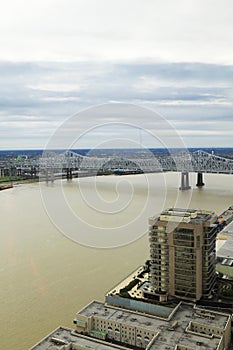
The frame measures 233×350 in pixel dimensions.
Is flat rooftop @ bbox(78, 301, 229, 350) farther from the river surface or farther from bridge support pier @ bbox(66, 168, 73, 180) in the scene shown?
bridge support pier @ bbox(66, 168, 73, 180)

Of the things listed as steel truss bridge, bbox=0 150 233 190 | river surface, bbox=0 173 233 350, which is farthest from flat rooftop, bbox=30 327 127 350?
steel truss bridge, bbox=0 150 233 190

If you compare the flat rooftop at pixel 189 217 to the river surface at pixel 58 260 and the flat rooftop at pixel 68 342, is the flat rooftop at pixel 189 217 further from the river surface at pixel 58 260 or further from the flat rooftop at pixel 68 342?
the flat rooftop at pixel 68 342

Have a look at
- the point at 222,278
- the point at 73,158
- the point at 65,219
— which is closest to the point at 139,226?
the point at 65,219

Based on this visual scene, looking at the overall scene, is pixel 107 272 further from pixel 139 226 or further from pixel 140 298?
pixel 139 226

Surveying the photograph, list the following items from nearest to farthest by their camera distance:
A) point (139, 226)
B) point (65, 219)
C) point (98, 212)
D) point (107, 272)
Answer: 1. point (107, 272)
2. point (65, 219)
3. point (139, 226)
4. point (98, 212)

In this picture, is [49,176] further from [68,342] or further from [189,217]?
[68,342]

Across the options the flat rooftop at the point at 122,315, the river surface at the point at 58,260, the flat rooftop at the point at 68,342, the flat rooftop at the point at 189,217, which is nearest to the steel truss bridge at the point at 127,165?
the river surface at the point at 58,260

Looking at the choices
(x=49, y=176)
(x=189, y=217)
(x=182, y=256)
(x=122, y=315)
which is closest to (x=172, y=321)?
(x=122, y=315)
